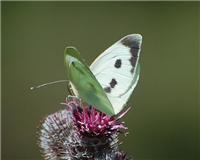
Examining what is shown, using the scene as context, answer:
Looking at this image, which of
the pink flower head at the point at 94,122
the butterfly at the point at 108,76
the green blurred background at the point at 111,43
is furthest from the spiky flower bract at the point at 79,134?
the green blurred background at the point at 111,43

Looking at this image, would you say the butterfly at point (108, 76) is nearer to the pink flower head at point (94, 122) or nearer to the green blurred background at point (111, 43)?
the pink flower head at point (94, 122)

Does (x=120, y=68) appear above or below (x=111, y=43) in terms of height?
below

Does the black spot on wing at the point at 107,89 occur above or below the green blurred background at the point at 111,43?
below

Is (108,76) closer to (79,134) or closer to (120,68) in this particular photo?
(120,68)

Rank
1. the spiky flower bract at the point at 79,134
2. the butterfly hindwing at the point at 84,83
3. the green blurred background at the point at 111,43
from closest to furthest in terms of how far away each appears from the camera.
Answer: the butterfly hindwing at the point at 84,83 < the spiky flower bract at the point at 79,134 < the green blurred background at the point at 111,43

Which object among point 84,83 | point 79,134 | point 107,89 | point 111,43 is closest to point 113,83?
point 107,89

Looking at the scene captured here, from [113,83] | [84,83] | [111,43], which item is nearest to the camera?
[84,83]
